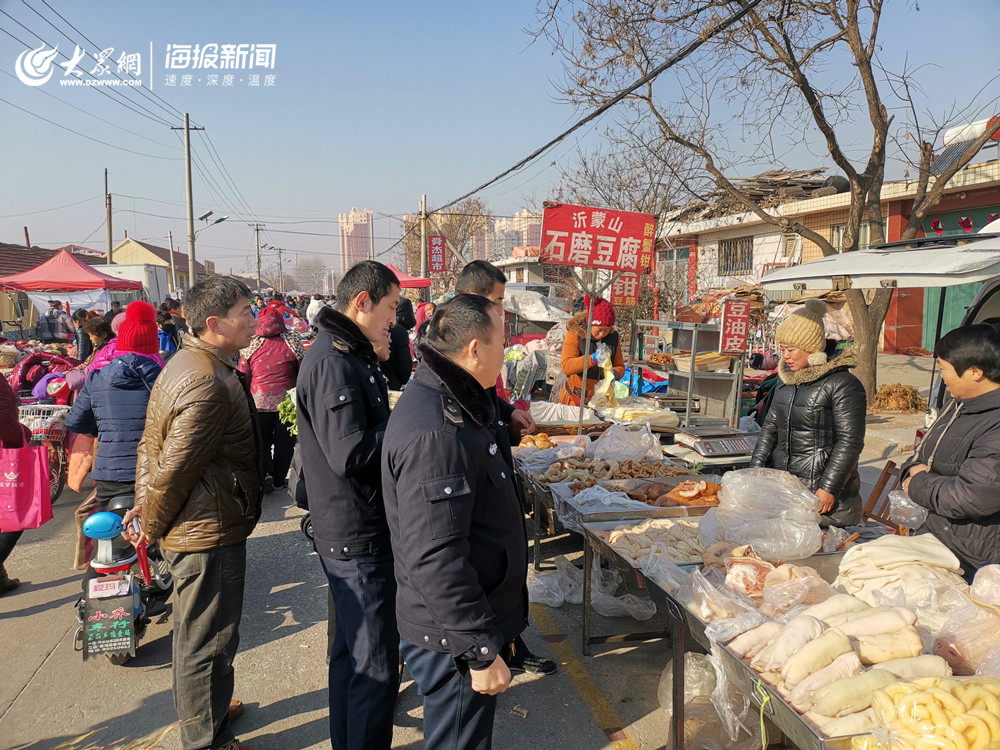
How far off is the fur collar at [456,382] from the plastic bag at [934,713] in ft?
4.51

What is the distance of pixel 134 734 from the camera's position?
3.12 meters

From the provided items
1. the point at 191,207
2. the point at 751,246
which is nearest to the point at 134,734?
the point at 751,246

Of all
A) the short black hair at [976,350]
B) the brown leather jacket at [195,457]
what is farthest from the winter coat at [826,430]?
the brown leather jacket at [195,457]

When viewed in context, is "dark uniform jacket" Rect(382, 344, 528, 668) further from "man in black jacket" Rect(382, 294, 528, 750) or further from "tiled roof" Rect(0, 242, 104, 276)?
"tiled roof" Rect(0, 242, 104, 276)

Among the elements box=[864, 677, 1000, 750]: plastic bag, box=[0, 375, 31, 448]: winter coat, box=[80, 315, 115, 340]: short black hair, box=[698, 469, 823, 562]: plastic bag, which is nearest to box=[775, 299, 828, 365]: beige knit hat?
box=[698, 469, 823, 562]: plastic bag

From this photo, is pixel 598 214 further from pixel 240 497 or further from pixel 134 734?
pixel 134 734

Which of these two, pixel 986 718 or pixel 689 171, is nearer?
pixel 986 718

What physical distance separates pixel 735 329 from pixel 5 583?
7.14 meters

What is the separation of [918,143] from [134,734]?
36.2 feet

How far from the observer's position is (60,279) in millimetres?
16844

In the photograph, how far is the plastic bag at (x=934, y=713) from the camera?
61.1 inches

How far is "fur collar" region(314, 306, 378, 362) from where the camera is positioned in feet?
8.79

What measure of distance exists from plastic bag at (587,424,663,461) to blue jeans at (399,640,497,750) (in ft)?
11.3

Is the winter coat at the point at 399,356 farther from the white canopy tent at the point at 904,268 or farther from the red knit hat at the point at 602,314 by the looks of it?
the white canopy tent at the point at 904,268
